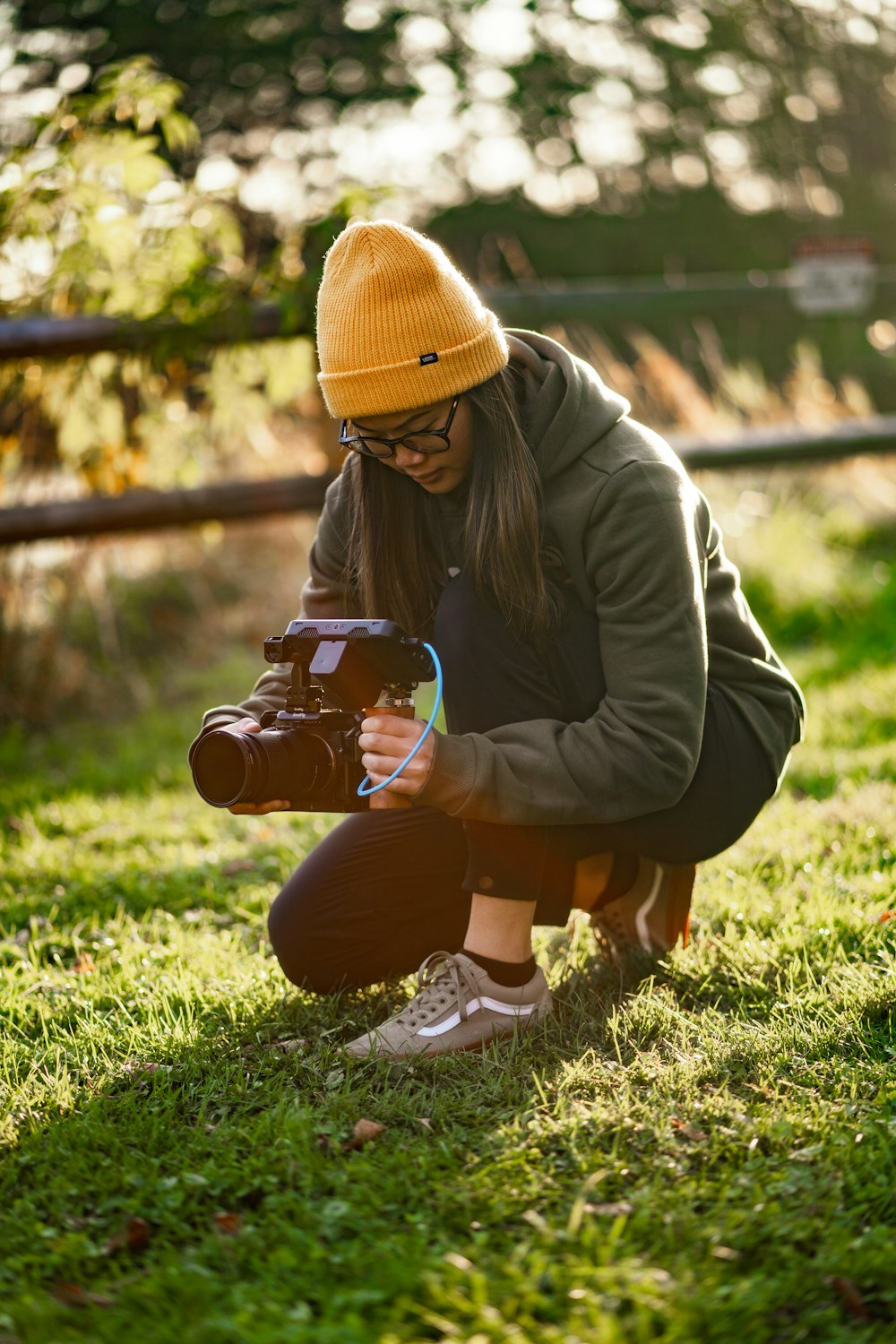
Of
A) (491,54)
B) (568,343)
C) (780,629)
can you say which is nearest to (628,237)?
(491,54)

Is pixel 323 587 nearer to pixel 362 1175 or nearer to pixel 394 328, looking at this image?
pixel 394 328

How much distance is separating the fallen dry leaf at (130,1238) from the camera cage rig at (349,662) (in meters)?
0.81

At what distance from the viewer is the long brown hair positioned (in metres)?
2.27

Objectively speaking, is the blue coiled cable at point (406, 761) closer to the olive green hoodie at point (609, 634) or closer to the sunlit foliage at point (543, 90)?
the olive green hoodie at point (609, 634)

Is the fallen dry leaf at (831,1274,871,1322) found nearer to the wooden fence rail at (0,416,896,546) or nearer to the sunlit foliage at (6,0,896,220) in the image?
the wooden fence rail at (0,416,896,546)

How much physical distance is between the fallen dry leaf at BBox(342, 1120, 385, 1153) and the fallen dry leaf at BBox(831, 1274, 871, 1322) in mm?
713

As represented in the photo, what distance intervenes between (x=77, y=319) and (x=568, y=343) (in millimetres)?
2886

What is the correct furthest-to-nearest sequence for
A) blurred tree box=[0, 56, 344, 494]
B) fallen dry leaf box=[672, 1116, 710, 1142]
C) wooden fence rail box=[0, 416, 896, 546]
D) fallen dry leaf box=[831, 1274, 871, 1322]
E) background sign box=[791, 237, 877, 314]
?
background sign box=[791, 237, 877, 314], wooden fence rail box=[0, 416, 896, 546], blurred tree box=[0, 56, 344, 494], fallen dry leaf box=[672, 1116, 710, 1142], fallen dry leaf box=[831, 1274, 871, 1322]

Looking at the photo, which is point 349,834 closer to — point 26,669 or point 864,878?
point 864,878

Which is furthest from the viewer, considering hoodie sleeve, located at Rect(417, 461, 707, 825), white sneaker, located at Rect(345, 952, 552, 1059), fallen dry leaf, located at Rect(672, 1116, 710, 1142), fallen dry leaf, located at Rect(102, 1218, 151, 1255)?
white sneaker, located at Rect(345, 952, 552, 1059)

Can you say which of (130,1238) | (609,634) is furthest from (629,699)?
(130,1238)

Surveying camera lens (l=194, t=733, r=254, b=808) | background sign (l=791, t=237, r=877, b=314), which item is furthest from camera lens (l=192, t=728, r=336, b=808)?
background sign (l=791, t=237, r=877, b=314)

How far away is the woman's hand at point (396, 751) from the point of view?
2105 millimetres

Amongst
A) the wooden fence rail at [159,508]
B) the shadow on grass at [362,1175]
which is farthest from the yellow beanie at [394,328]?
the wooden fence rail at [159,508]
